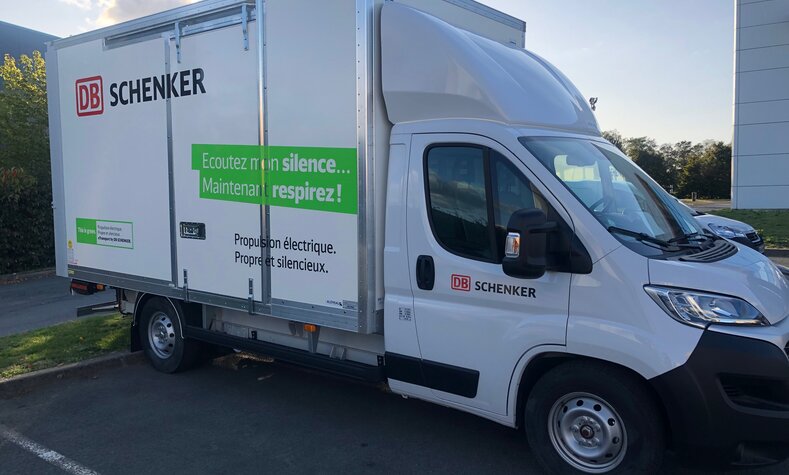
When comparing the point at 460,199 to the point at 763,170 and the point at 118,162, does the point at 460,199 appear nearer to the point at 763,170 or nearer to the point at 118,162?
the point at 118,162

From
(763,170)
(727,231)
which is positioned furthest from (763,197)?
(727,231)

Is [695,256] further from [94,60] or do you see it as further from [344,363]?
[94,60]

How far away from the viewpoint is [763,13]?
82.6 ft

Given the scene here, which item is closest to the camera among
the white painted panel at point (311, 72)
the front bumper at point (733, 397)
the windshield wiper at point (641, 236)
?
the front bumper at point (733, 397)

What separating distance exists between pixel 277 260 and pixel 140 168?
2.00m

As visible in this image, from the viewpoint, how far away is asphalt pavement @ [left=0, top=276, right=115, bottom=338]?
852 cm

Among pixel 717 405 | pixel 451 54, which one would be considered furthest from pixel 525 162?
Answer: pixel 717 405

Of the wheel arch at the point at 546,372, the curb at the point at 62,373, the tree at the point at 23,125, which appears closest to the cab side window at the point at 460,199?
the wheel arch at the point at 546,372

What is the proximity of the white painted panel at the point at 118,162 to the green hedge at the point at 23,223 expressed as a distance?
25.3 ft

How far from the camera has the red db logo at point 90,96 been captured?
239 inches

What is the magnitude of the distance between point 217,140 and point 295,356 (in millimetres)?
1962

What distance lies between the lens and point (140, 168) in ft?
18.9

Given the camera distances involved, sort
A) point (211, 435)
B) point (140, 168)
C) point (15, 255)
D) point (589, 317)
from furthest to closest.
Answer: point (15, 255) → point (140, 168) → point (211, 435) → point (589, 317)

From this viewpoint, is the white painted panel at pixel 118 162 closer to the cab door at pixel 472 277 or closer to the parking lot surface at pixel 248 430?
the parking lot surface at pixel 248 430
